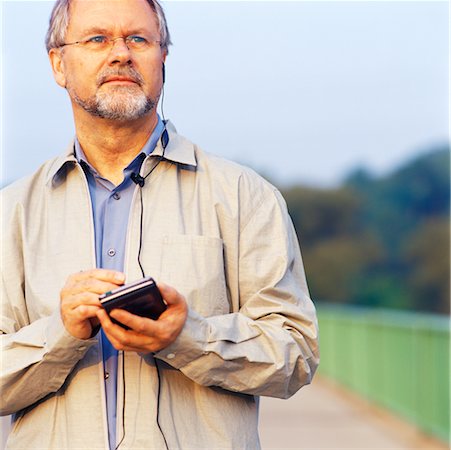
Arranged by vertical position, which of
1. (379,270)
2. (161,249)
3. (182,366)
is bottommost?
(379,270)

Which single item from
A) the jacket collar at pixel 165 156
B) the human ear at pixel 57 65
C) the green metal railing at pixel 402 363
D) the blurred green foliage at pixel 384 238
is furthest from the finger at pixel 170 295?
the blurred green foliage at pixel 384 238

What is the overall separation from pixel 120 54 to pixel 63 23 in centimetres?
34

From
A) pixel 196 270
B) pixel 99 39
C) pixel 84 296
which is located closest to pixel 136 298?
pixel 84 296

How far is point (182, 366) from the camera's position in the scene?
384 centimetres

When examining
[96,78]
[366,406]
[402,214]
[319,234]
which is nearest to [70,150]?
[96,78]

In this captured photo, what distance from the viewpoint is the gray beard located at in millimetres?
4043

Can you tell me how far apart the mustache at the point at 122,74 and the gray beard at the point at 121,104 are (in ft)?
0.09

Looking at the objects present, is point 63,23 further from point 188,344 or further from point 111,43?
point 188,344

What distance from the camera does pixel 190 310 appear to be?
3.75 meters

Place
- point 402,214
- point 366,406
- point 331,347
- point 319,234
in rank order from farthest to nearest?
point 402,214 < point 319,234 < point 331,347 < point 366,406

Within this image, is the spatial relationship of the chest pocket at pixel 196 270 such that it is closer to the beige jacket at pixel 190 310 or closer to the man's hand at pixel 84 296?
the beige jacket at pixel 190 310

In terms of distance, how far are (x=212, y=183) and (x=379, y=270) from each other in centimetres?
5696

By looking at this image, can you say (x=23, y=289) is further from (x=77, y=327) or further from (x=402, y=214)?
(x=402, y=214)

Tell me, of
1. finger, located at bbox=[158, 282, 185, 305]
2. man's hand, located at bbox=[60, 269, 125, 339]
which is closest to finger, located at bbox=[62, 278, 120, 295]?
man's hand, located at bbox=[60, 269, 125, 339]
